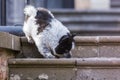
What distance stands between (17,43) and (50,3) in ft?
24.9

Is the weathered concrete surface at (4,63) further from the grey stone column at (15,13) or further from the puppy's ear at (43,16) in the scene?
the grey stone column at (15,13)

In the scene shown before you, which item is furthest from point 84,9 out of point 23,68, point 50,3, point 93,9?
point 23,68

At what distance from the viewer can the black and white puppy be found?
462 cm

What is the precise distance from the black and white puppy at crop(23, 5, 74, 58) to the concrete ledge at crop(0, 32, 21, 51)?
0.16 meters

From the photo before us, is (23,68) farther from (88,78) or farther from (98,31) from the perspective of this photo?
(98,31)

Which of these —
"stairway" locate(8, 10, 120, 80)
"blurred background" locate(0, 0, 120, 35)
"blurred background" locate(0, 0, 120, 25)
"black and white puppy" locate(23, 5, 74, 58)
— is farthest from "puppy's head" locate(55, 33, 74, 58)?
"blurred background" locate(0, 0, 120, 35)

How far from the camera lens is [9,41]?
4418 mm

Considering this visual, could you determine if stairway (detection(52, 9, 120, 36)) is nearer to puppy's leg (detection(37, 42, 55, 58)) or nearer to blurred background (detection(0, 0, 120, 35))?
blurred background (detection(0, 0, 120, 35))

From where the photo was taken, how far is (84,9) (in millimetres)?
11266

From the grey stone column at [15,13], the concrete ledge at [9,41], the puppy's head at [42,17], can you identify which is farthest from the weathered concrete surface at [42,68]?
the grey stone column at [15,13]

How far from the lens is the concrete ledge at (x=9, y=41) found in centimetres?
421

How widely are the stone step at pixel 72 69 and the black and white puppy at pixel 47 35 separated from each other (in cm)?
24

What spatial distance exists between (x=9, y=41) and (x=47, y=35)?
46 cm

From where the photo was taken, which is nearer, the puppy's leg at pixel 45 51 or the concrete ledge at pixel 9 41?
the concrete ledge at pixel 9 41
